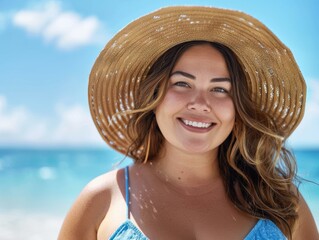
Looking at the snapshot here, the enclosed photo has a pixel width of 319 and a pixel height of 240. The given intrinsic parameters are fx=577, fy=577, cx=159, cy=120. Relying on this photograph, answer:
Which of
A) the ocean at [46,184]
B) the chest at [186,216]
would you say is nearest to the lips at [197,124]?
the chest at [186,216]

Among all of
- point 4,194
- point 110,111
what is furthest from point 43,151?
point 110,111

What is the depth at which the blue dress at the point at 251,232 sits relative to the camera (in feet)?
9.06

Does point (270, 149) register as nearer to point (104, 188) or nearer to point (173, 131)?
point (173, 131)

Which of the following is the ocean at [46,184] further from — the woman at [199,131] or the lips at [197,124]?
the lips at [197,124]

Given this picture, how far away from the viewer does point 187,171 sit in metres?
3.13

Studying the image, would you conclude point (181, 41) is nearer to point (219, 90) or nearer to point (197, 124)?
point (219, 90)

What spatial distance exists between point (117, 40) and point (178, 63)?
0.39 m

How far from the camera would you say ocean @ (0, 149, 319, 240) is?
11617 millimetres

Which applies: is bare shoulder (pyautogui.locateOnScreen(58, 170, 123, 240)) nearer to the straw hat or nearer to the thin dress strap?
the thin dress strap

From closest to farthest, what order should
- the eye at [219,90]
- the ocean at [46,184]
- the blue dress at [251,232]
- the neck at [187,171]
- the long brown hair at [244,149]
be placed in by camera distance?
the blue dress at [251,232], the eye at [219,90], the long brown hair at [244,149], the neck at [187,171], the ocean at [46,184]

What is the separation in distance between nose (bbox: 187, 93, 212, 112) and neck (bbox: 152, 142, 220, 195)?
358mm

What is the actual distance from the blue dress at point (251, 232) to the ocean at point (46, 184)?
622 millimetres

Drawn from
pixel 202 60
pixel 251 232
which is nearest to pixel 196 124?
pixel 202 60

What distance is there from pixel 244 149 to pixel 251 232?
1.65 ft
